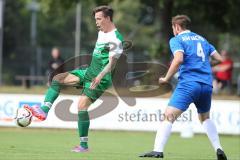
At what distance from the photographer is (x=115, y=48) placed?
37.3ft

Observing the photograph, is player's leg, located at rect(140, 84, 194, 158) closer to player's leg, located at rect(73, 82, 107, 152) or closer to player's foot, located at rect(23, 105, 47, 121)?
player's leg, located at rect(73, 82, 107, 152)

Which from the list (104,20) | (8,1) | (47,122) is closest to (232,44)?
(8,1)

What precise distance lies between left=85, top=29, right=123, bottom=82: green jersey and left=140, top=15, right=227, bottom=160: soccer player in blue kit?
1238 millimetres

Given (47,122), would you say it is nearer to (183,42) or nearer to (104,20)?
(104,20)

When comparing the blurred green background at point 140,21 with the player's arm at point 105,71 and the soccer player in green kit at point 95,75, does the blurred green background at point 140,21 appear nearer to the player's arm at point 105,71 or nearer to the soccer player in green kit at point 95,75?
the soccer player in green kit at point 95,75

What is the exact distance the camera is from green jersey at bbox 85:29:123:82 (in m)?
11.4

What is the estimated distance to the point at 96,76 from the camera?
1158cm

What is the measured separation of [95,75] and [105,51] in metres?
0.44

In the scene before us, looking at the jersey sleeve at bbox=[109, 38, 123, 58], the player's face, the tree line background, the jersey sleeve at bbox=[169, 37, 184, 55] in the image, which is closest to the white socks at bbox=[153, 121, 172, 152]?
the jersey sleeve at bbox=[169, 37, 184, 55]

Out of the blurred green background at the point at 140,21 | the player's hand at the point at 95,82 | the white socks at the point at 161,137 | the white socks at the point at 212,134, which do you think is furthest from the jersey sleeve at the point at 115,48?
the blurred green background at the point at 140,21

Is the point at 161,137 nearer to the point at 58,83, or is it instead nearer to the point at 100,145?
the point at 58,83

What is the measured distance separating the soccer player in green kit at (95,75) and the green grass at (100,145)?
70 cm

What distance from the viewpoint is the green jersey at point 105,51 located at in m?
11.4

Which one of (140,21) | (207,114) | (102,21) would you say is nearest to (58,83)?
(102,21)
